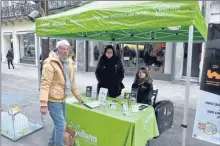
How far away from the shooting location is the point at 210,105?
2.68m

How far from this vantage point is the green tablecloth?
268 cm

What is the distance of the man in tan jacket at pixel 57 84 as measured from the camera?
2.80 metres

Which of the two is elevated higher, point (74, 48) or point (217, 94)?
point (74, 48)

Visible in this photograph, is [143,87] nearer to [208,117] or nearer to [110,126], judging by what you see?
[110,126]

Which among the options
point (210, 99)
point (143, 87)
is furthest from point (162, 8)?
point (143, 87)

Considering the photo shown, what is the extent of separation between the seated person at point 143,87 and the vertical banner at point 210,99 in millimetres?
941

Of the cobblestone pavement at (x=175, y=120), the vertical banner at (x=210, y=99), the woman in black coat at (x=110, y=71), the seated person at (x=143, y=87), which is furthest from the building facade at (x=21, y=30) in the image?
the vertical banner at (x=210, y=99)

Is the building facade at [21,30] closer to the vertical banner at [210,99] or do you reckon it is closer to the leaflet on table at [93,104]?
the leaflet on table at [93,104]

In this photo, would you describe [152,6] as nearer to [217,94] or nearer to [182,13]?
[182,13]

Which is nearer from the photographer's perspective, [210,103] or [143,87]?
[210,103]

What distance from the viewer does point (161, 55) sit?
1039 centimetres

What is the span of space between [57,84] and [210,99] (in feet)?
6.65

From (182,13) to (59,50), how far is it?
165 centimetres

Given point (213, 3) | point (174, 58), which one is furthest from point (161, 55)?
point (213, 3)
